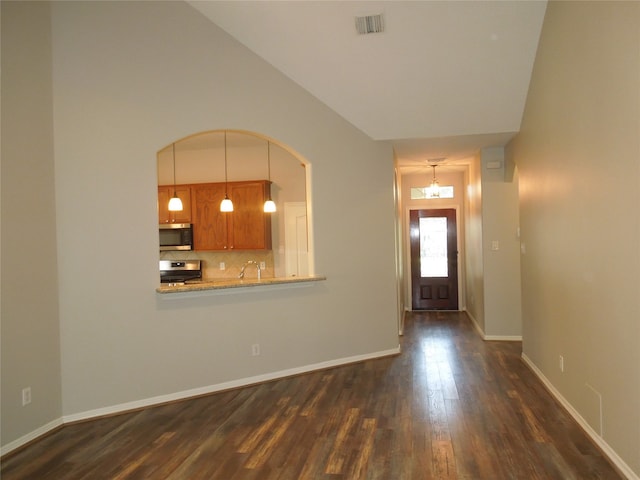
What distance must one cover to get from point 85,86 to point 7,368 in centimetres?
226

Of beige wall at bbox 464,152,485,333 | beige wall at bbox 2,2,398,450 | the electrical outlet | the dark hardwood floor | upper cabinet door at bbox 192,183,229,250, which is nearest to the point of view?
the dark hardwood floor

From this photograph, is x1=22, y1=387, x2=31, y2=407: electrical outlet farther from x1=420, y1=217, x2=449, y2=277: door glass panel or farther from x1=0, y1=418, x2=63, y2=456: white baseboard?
x1=420, y1=217, x2=449, y2=277: door glass panel

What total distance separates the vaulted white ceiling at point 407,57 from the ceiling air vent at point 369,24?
5 cm

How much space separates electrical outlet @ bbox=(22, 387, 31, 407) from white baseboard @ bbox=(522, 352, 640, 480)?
3919 millimetres

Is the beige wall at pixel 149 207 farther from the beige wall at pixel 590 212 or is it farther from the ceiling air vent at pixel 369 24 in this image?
the beige wall at pixel 590 212

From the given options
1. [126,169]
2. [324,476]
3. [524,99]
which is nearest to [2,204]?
[126,169]

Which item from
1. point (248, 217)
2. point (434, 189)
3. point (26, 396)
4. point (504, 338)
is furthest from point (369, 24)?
point (434, 189)

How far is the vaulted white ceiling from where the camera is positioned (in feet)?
14.2

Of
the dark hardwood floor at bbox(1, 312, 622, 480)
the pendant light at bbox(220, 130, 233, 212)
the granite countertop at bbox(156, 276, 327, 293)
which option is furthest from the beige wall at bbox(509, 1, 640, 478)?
the pendant light at bbox(220, 130, 233, 212)

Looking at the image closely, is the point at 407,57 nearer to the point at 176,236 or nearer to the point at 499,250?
the point at 499,250

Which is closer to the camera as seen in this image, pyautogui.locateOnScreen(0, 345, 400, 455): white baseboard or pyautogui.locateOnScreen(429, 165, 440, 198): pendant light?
pyautogui.locateOnScreen(0, 345, 400, 455): white baseboard

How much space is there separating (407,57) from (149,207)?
284 cm

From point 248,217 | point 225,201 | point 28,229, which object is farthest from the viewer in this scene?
point 248,217

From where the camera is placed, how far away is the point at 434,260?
365 inches
